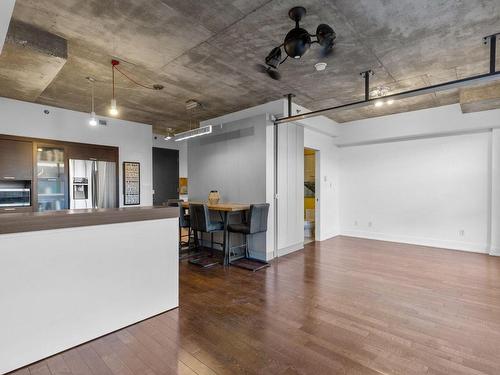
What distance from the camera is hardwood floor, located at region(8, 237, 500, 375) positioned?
6.42ft

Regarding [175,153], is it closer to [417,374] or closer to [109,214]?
[109,214]

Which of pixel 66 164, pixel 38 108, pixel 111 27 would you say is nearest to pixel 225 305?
pixel 111 27

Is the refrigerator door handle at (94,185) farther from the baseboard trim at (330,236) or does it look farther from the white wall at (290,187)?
the baseboard trim at (330,236)

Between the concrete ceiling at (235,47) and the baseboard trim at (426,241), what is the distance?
2.80 m

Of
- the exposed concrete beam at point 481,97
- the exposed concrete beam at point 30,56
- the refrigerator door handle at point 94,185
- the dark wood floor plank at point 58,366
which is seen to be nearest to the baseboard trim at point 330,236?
the exposed concrete beam at point 481,97

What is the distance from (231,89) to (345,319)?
143 inches

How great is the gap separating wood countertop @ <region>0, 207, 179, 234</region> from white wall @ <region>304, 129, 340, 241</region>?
4364mm

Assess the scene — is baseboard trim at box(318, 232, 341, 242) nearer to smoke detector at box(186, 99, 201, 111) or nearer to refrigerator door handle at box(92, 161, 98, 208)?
smoke detector at box(186, 99, 201, 111)

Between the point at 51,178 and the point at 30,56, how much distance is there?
120 inches

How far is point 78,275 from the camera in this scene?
2205 mm

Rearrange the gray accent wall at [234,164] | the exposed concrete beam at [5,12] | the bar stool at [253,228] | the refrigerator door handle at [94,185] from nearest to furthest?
the exposed concrete beam at [5,12] → the bar stool at [253,228] → the gray accent wall at [234,164] → the refrigerator door handle at [94,185]

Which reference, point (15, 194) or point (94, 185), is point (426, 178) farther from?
point (15, 194)

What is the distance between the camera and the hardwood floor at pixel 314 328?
1958 millimetres

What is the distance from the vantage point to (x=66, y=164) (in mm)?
5203
